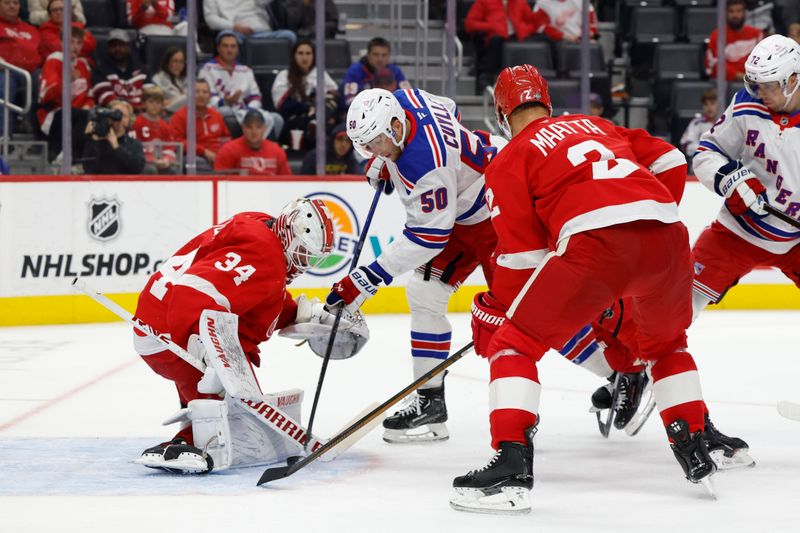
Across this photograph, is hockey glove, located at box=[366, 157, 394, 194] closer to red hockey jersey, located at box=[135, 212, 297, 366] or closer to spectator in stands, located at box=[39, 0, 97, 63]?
red hockey jersey, located at box=[135, 212, 297, 366]

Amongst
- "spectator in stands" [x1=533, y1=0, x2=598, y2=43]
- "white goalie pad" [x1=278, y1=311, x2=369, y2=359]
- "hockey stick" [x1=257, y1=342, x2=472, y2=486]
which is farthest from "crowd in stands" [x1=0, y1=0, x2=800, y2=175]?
"hockey stick" [x1=257, y1=342, x2=472, y2=486]

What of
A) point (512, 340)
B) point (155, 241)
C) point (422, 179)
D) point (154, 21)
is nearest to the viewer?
point (512, 340)

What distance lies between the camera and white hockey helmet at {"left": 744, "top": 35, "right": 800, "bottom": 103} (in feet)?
12.2

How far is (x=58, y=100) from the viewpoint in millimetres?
6980

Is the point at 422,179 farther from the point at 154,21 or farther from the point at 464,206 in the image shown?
the point at 154,21

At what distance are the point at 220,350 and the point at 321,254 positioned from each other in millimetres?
445

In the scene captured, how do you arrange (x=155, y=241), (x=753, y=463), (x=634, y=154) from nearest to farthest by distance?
(x=634, y=154) < (x=753, y=463) < (x=155, y=241)

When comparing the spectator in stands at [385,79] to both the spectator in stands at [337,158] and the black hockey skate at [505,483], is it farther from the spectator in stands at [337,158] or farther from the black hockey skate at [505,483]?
the black hockey skate at [505,483]

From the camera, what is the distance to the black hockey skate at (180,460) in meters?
3.23

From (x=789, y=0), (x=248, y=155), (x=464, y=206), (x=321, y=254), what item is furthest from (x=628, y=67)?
(x=321, y=254)

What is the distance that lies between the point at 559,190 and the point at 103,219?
14.5 feet

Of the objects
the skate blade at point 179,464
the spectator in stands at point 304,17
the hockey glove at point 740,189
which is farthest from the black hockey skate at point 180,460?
the spectator in stands at point 304,17

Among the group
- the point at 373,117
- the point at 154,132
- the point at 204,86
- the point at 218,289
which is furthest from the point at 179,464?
the point at 204,86

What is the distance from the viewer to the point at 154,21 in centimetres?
761
